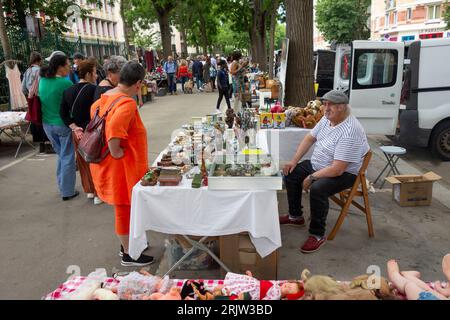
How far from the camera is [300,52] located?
6.97 meters

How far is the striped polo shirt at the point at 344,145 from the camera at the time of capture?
3.76 metres

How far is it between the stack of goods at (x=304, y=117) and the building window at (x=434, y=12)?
4399cm

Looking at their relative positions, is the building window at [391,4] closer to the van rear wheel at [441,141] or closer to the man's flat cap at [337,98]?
the van rear wheel at [441,141]

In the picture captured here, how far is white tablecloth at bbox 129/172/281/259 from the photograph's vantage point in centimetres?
306

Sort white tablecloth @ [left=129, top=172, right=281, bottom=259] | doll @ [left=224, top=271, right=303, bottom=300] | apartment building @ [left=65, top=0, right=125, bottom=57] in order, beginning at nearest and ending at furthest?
doll @ [left=224, top=271, right=303, bottom=300] → white tablecloth @ [left=129, top=172, right=281, bottom=259] → apartment building @ [left=65, top=0, right=125, bottom=57]

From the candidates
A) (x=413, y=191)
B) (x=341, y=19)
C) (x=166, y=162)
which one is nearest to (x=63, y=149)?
(x=166, y=162)

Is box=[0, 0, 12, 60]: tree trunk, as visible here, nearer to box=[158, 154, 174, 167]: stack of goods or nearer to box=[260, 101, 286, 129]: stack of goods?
box=[260, 101, 286, 129]: stack of goods

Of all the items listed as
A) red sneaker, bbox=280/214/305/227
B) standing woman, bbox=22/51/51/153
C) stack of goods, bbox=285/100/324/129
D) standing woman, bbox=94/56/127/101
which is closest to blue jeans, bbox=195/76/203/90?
standing woman, bbox=22/51/51/153

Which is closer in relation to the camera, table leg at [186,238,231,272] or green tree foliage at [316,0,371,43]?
table leg at [186,238,231,272]

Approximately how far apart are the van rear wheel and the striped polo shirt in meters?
4.04

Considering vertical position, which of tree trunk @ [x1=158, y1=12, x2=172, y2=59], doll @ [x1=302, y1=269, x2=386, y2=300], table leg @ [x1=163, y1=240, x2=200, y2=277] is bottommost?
table leg @ [x1=163, y1=240, x2=200, y2=277]

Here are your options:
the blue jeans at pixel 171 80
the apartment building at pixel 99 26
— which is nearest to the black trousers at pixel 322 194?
the blue jeans at pixel 171 80
